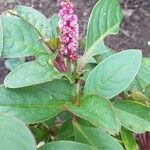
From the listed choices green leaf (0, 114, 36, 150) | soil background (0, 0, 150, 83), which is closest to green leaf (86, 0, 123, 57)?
green leaf (0, 114, 36, 150)

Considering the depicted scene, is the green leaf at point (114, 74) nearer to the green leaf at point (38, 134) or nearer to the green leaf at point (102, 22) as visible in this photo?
the green leaf at point (102, 22)

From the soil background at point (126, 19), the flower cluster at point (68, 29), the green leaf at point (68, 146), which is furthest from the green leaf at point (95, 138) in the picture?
the soil background at point (126, 19)

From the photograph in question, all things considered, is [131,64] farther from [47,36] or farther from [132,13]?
[132,13]

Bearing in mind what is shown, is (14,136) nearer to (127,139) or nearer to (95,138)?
(95,138)

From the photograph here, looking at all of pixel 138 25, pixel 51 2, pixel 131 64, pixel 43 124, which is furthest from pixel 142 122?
pixel 51 2

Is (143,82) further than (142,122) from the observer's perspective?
Yes

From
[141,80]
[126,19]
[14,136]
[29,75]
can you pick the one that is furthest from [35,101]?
[126,19]
